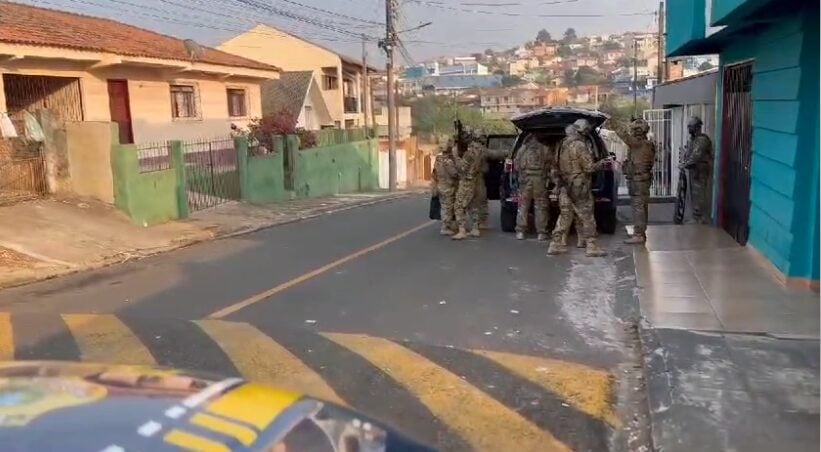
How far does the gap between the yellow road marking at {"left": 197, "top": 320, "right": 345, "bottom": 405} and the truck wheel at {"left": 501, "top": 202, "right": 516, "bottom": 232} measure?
6554 millimetres

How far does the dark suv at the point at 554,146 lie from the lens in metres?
11.9

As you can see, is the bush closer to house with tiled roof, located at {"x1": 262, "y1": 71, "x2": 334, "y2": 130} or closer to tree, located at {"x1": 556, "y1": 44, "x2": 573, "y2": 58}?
house with tiled roof, located at {"x1": 262, "y1": 71, "x2": 334, "y2": 130}

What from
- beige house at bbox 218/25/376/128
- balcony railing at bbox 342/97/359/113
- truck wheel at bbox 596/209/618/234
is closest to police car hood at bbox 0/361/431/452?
truck wheel at bbox 596/209/618/234

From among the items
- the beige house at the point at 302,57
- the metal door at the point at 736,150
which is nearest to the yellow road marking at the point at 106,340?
the metal door at the point at 736,150

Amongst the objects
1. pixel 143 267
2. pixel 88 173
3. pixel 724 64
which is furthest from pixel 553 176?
pixel 88 173

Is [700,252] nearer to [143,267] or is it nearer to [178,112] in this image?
[143,267]

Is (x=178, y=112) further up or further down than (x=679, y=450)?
further up

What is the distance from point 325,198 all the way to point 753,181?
16161 millimetres

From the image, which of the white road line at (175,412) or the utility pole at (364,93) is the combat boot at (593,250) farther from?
the utility pole at (364,93)

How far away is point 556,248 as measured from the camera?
10836 millimetres

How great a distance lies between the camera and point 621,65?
98188mm

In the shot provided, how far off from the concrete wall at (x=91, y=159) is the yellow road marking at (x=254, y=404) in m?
13.0

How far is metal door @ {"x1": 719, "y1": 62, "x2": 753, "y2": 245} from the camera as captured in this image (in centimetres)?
1062

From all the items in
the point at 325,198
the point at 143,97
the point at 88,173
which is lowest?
the point at 325,198
